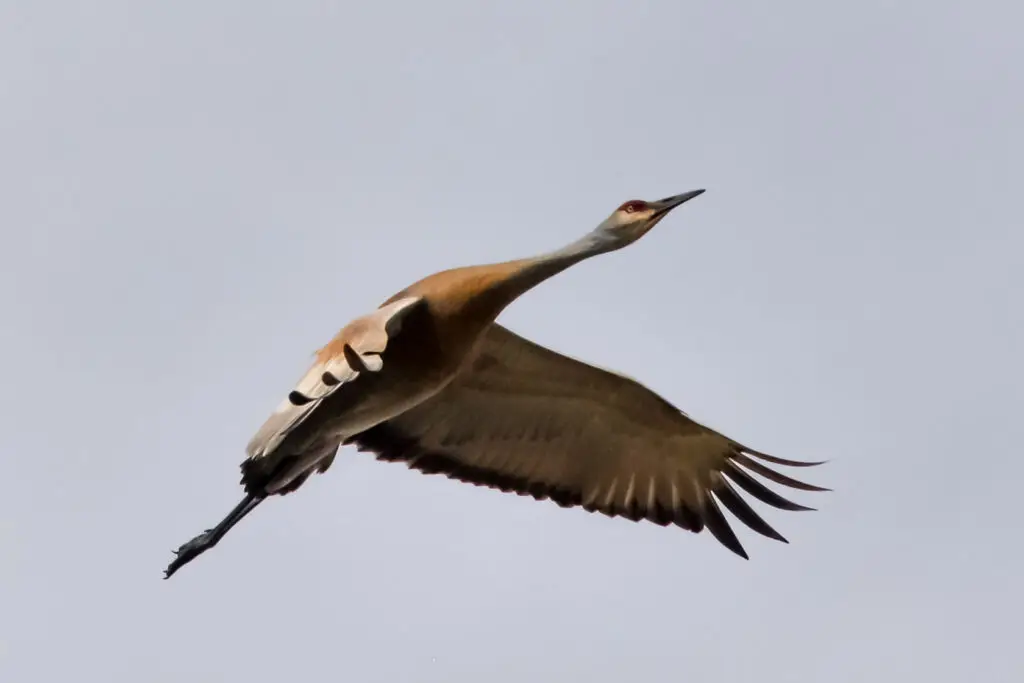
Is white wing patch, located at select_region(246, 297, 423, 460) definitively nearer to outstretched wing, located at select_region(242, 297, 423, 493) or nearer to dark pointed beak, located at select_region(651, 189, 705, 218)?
outstretched wing, located at select_region(242, 297, 423, 493)

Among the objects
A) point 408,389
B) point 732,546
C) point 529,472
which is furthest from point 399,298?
point 732,546

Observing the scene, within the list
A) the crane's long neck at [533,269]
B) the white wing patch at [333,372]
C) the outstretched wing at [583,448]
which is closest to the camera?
the white wing patch at [333,372]

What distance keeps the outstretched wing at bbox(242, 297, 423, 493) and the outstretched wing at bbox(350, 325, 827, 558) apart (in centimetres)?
157

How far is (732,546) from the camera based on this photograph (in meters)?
13.7

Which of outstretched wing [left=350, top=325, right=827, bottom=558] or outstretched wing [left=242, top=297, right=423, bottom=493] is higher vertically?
outstretched wing [left=242, top=297, right=423, bottom=493]

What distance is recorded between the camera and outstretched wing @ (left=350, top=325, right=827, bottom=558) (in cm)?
1294

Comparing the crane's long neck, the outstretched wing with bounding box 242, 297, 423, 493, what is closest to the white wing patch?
the outstretched wing with bounding box 242, 297, 423, 493

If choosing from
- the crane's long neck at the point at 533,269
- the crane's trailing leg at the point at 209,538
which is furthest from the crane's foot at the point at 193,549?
the crane's long neck at the point at 533,269

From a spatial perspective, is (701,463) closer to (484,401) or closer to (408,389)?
(484,401)

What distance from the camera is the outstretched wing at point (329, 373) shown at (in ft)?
34.0

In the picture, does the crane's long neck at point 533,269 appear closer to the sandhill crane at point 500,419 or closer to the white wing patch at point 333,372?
the sandhill crane at point 500,419

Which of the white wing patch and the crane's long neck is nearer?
the white wing patch

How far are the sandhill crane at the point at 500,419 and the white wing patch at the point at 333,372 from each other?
0.05 feet

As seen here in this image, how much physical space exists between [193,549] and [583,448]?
337cm
